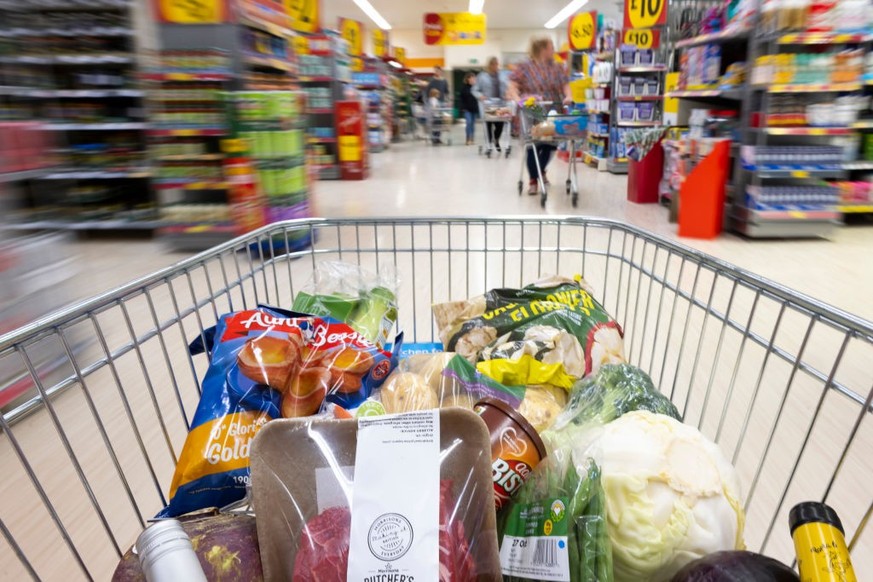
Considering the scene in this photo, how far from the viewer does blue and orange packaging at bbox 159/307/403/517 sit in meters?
0.92

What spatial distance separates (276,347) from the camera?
104 centimetres

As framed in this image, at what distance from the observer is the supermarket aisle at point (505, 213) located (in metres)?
3.53

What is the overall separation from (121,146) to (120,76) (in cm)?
57

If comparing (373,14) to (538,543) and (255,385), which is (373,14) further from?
(538,543)

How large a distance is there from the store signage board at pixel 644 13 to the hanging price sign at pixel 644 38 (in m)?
0.32

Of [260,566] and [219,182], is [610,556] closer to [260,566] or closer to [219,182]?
[260,566]

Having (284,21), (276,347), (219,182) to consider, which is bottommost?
(219,182)

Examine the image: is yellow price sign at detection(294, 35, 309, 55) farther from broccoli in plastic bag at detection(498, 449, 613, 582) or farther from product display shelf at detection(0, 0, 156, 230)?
broccoli in plastic bag at detection(498, 449, 613, 582)

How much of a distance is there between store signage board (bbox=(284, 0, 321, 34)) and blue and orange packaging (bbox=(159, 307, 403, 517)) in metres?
5.15

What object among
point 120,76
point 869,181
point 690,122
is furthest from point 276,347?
point 869,181

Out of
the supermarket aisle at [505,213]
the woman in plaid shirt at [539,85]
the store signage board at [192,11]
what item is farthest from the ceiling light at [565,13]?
the store signage board at [192,11]

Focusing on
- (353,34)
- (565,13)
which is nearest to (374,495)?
(353,34)

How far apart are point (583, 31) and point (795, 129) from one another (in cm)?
759

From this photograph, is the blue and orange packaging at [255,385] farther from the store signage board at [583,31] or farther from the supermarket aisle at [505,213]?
the store signage board at [583,31]
